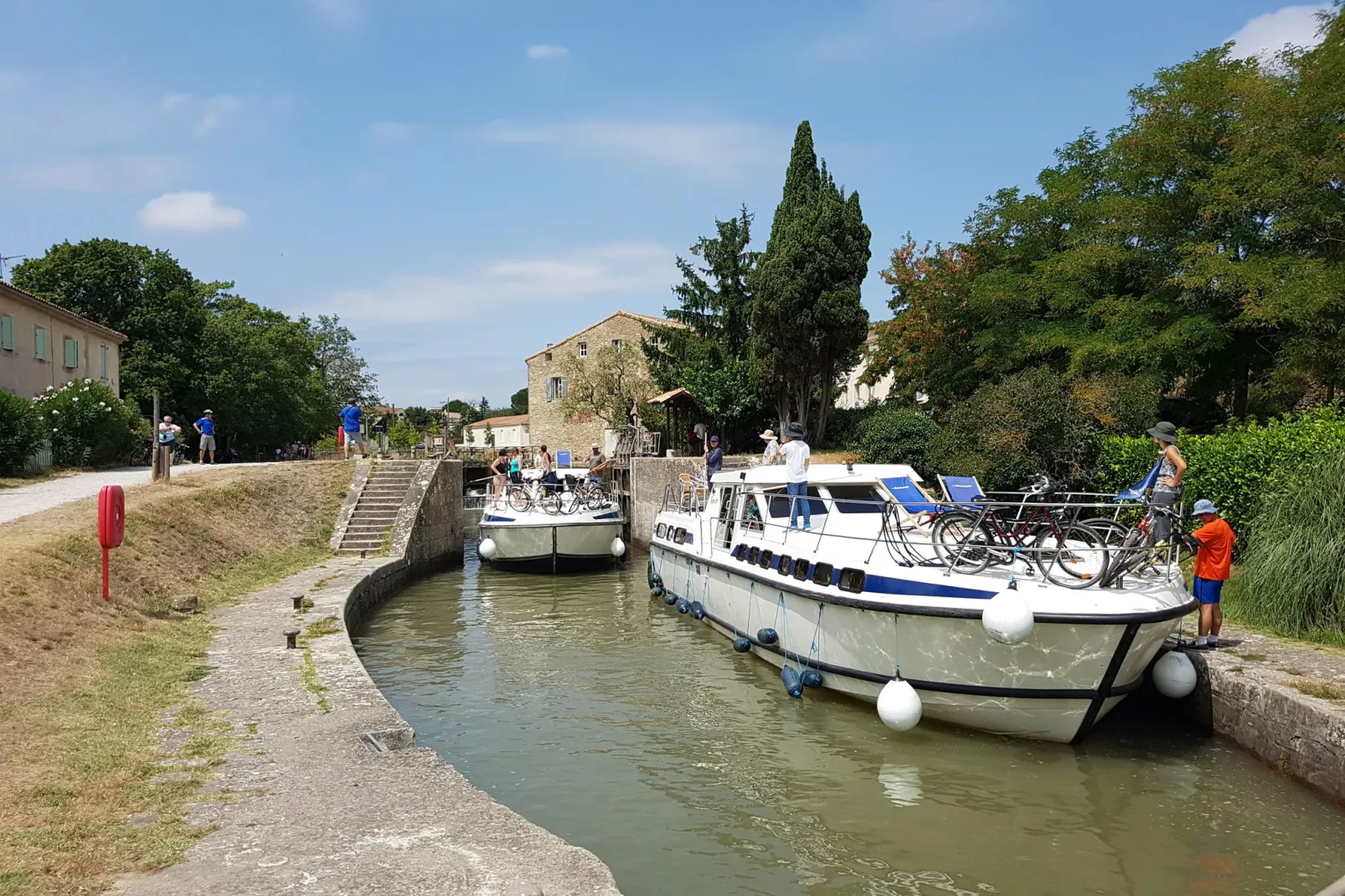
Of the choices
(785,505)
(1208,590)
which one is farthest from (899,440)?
(1208,590)

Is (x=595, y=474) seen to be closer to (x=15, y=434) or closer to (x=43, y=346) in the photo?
(x=15, y=434)

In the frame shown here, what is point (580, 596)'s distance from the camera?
1900 centimetres

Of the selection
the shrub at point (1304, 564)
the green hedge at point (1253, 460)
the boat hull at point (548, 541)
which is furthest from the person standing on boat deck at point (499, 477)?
the shrub at point (1304, 564)

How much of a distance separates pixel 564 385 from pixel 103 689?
47.0 m

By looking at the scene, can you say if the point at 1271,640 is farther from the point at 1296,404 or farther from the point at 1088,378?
the point at 1296,404

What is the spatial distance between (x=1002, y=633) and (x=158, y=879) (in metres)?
6.10

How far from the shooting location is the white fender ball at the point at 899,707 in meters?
8.34

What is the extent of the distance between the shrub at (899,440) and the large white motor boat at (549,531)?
7837 millimetres

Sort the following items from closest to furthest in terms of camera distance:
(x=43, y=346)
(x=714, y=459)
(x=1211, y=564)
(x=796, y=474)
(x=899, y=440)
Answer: (x=1211, y=564) < (x=796, y=474) < (x=714, y=459) < (x=899, y=440) < (x=43, y=346)

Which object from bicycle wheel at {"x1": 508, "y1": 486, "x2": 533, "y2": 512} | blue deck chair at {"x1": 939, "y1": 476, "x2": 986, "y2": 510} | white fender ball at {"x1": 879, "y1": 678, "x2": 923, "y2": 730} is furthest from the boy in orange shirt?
bicycle wheel at {"x1": 508, "y1": 486, "x2": 533, "y2": 512}

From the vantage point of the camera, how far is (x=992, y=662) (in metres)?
8.30

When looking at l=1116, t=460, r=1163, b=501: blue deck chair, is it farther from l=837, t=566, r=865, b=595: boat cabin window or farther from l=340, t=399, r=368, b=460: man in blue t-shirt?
l=340, t=399, r=368, b=460: man in blue t-shirt

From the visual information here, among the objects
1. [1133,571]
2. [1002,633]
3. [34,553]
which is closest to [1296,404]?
[1133,571]

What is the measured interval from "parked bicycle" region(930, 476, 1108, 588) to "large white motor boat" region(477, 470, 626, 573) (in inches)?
515
